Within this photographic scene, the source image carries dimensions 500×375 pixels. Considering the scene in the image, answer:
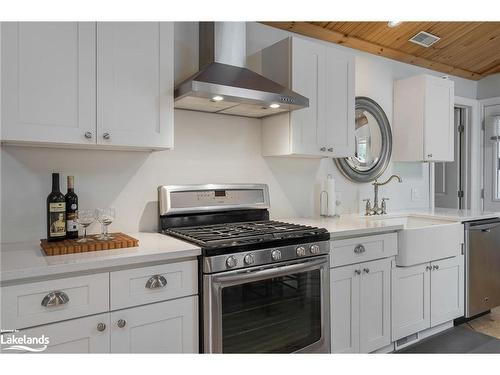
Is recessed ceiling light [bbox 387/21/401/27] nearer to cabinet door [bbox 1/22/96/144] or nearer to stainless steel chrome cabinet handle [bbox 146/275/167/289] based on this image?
cabinet door [bbox 1/22/96/144]

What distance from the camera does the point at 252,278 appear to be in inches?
72.0

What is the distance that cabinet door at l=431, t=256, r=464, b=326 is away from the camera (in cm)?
281

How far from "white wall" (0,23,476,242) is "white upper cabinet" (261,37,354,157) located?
24cm

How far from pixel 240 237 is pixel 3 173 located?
1.23m

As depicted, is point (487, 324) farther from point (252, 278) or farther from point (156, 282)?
point (156, 282)

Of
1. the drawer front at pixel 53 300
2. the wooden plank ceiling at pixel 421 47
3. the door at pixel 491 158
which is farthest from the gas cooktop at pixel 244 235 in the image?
the door at pixel 491 158

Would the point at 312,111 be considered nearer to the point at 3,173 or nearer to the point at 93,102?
the point at 93,102

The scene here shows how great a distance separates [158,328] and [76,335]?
33cm

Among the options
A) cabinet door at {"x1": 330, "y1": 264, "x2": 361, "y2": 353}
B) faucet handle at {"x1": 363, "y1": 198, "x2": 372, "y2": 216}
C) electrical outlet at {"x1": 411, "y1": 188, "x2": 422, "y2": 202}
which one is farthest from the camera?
electrical outlet at {"x1": 411, "y1": 188, "x2": 422, "y2": 202}

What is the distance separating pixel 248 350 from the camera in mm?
1862

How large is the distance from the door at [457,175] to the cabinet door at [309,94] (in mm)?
2664

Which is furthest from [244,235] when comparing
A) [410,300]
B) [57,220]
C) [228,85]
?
[410,300]

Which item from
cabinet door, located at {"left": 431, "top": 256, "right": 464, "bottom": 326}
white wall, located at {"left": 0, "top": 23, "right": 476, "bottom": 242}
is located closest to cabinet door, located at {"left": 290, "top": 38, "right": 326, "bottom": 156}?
white wall, located at {"left": 0, "top": 23, "right": 476, "bottom": 242}

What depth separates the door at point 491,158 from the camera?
430 cm
